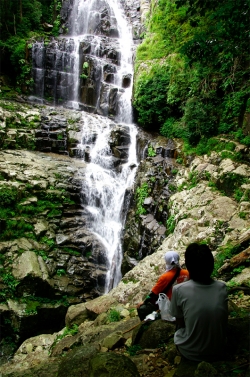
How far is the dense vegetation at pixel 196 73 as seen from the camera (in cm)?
487

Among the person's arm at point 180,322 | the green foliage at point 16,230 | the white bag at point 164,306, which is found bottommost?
the green foliage at point 16,230

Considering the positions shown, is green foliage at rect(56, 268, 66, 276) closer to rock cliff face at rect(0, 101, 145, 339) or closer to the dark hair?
rock cliff face at rect(0, 101, 145, 339)

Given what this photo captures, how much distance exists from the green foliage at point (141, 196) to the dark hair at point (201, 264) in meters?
8.53

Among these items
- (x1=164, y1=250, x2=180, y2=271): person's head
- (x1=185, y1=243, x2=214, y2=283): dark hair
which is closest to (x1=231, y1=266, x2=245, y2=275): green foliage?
(x1=164, y1=250, x2=180, y2=271): person's head

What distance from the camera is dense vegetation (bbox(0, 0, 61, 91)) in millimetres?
20016

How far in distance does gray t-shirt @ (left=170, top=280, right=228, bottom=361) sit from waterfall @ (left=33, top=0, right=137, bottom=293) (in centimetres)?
889

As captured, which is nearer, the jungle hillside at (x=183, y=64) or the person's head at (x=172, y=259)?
the person's head at (x=172, y=259)

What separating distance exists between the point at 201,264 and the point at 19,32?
23.6 metres

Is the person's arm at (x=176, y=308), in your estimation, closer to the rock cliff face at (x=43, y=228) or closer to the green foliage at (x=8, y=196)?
the rock cliff face at (x=43, y=228)

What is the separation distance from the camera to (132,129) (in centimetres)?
1658

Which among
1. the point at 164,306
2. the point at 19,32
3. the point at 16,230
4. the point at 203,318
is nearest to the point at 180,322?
the point at 203,318

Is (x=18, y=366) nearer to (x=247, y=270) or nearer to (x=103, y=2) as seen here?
(x=247, y=270)

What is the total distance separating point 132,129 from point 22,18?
43.9 feet

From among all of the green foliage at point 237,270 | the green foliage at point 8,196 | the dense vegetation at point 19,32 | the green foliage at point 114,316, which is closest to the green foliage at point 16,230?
the green foliage at point 8,196
